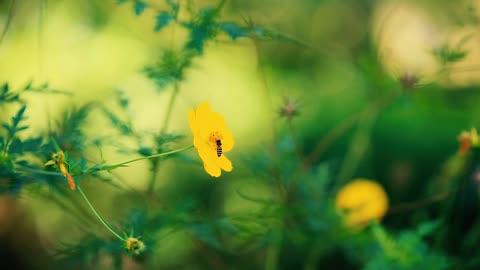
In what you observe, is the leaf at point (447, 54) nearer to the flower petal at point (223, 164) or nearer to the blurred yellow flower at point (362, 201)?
the blurred yellow flower at point (362, 201)

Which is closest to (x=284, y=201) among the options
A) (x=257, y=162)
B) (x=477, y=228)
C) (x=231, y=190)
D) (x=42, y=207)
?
(x=257, y=162)

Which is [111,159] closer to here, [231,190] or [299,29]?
[231,190]

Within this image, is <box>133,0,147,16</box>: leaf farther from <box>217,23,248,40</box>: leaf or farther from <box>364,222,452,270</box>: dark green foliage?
<box>364,222,452,270</box>: dark green foliage

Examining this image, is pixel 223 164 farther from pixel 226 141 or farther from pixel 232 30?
pixel 232 30

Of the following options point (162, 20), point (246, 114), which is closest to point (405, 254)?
point (162, 20)

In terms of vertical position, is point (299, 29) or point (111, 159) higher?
point (299, 29)

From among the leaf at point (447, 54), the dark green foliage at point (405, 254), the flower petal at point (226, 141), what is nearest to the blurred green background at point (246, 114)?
the leaf at point (447, 54)
